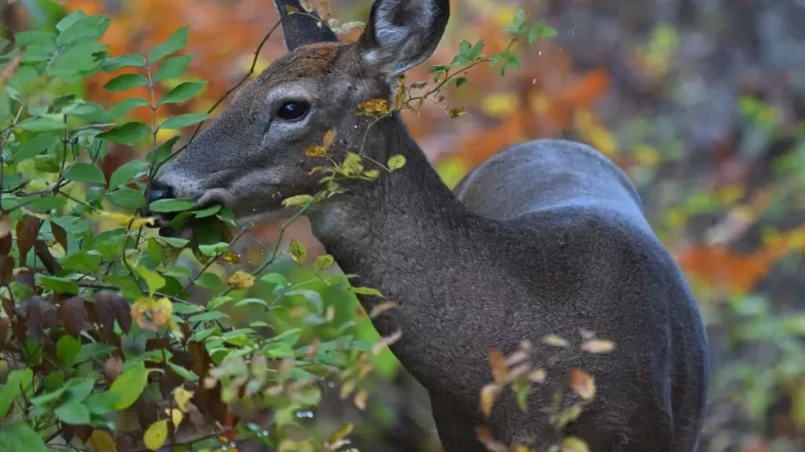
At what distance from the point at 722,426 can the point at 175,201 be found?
4985mm

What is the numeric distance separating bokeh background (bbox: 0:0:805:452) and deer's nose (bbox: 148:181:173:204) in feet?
3.64

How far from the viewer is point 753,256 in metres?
8.80

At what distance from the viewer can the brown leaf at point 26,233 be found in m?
3.41

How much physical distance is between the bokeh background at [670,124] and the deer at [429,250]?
3.77ft

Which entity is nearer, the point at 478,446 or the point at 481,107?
the point at 478,446

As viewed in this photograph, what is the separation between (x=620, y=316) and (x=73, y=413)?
1729 millimetres

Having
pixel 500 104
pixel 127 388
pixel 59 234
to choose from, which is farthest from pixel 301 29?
pixel 500 104

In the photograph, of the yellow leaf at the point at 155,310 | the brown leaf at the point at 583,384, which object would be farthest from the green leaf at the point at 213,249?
the brown leaf at the point at 583,384

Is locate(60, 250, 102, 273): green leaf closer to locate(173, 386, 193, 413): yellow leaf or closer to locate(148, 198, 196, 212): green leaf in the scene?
locate(148, 198, 196, 212): green leaf

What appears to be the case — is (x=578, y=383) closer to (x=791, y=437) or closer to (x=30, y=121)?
(x=30, y=121)

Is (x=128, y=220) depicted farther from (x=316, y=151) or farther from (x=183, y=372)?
(x=316, y=151)

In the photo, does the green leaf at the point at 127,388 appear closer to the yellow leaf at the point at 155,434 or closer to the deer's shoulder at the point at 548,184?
the yellow leaf at the point at 155,434

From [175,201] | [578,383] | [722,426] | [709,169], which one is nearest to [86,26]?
[175,201]

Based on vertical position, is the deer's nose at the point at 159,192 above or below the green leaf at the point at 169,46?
below
